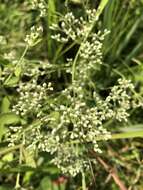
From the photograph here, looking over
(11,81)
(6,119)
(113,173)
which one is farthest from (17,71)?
(113,173)

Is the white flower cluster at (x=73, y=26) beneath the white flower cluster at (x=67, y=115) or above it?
above

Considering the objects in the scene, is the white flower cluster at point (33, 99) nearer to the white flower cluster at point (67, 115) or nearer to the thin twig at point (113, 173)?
the white flower cluster at point (67, 115)

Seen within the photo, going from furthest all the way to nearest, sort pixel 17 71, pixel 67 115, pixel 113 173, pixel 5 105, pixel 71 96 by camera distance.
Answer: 1. pixel 113 173
2. pixel 5 105
3. pixel 71 96
4. pixel 17 71
5. pixel 67 115

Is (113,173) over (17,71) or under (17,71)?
under

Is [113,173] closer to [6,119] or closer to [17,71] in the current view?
[6,119]

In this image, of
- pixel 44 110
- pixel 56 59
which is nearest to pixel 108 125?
pixel 56 59

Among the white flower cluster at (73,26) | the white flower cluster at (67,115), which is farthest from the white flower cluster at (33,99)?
the white flower cluster at (73,26)

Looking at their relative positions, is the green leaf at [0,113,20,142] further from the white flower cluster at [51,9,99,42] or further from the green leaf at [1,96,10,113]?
the white flower cluster at [51,9,99,42]

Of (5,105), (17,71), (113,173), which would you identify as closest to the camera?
(17,71)
